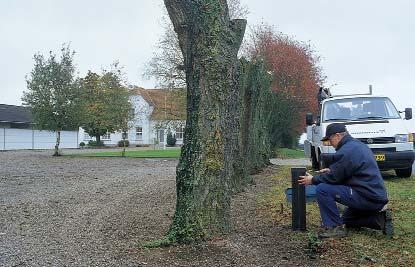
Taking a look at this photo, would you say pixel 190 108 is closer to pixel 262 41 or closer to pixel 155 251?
pixel 155 251

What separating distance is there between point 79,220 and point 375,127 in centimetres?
824

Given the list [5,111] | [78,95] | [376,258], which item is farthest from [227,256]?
[5,111]

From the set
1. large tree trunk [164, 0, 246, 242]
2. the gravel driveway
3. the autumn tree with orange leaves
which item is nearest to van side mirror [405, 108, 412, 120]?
the gravel driveway

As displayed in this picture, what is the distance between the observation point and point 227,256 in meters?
5.77

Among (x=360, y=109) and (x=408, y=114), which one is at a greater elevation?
(x=360, y=109)

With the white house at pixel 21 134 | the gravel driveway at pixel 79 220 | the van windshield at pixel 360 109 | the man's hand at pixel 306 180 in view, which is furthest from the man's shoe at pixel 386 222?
the white house at pixel 21 134

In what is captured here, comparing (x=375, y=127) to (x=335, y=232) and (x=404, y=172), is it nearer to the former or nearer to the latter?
(x=404, y=172)

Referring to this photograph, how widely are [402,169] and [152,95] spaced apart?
65649 millimetres

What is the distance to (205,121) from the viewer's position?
252 inches

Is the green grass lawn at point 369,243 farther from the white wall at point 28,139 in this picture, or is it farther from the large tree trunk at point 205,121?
the white wall at point 28,139

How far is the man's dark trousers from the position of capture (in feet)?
21.4

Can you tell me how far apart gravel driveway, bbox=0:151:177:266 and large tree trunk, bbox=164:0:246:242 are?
36.6 inches

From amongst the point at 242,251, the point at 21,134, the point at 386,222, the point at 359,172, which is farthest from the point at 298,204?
the point at 21,134

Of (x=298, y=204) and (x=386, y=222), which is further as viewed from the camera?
(x=298, y=204)
